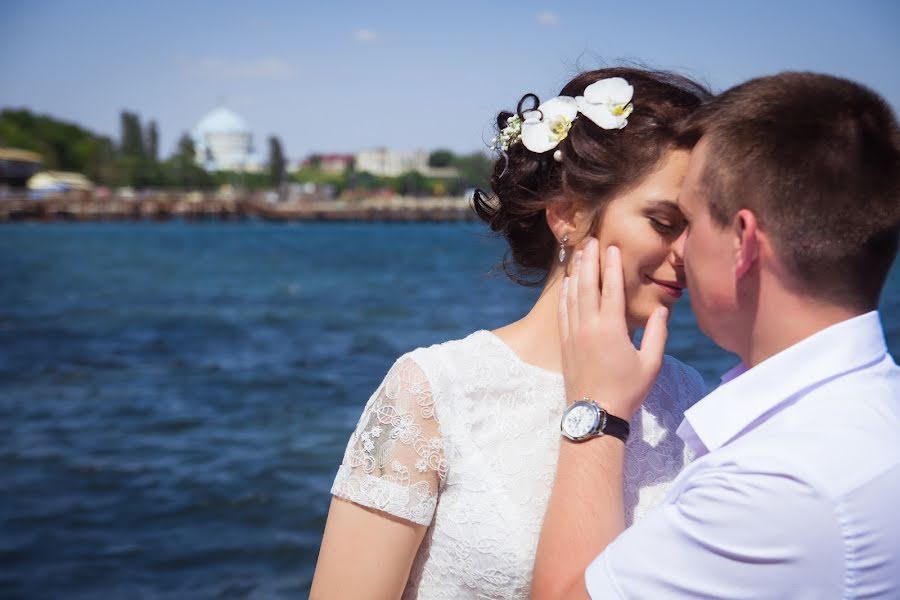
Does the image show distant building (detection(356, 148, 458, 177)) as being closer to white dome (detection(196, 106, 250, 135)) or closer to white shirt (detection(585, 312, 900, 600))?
white dome (detection(196, 106, 250, 135))

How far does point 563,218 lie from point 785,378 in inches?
38.2

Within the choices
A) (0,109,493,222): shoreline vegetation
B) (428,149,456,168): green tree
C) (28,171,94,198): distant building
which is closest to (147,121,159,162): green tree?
(0,109,493,222): shoreline vegetation

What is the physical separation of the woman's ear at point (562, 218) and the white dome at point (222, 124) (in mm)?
133441

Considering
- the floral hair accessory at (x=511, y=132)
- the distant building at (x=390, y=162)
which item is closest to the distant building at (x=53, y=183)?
the distant building at (x=390, y=162)

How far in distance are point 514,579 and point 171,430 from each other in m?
8.70

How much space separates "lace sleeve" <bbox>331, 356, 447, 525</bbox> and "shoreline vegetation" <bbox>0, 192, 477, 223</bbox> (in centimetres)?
9574

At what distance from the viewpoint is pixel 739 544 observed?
1.40 m

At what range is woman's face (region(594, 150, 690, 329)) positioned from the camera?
86.1 inches

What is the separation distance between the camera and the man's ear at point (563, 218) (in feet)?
7.83

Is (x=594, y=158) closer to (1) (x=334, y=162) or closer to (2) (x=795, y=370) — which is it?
(2) (x=795, y=370)

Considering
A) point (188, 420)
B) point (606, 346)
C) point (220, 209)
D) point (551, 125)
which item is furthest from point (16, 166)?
point (606, 346)

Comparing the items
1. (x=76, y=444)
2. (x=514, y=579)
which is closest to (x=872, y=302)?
(x=514, y=579)

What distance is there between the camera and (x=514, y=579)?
2096mm

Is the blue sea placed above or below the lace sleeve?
below
